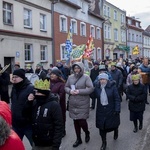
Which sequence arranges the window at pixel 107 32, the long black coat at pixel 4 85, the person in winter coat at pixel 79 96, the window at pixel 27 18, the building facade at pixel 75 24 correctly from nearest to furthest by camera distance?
the person in winter coat at pixel 79 96, the long black coat at pixel 4 85, the window at pixel 27 18, the building facade at pixel 75 24, the window at pixel 107 32

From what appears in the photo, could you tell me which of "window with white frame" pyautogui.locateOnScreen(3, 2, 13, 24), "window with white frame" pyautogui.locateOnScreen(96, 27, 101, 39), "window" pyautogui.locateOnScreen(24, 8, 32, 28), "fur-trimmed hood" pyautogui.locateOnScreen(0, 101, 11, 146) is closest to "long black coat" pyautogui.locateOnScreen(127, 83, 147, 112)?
"fur-trimmed hood" pyautogui.locateOnScreen(0, 101, 11, 146)

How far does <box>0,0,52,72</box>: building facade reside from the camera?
18578 millimetres

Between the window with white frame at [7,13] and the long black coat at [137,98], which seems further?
the window with white frame at [7,13]

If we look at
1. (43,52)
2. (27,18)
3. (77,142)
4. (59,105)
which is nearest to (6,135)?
(59,105)

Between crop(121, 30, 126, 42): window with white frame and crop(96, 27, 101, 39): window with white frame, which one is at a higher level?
crop(121, 30, 126, 42): window with white frame

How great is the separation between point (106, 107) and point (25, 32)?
15.9 meters

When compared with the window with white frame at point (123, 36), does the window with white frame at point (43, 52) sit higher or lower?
lower

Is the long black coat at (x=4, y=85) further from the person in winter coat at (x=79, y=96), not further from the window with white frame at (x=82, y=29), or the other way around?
the window with white frame at (x=82, y=29)

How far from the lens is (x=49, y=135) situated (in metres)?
3.88

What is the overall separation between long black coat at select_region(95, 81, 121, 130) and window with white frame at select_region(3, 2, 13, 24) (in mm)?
14266

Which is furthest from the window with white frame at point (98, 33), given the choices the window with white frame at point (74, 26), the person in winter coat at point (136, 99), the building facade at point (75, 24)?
the person in winter coat at point (136, 99)

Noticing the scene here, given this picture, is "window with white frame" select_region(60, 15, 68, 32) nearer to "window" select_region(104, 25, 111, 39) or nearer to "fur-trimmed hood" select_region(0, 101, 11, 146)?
"window" select_region(104, 25, 111, 39)

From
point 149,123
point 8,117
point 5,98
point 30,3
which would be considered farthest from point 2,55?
point 8,117

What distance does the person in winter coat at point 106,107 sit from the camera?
5750 mm
